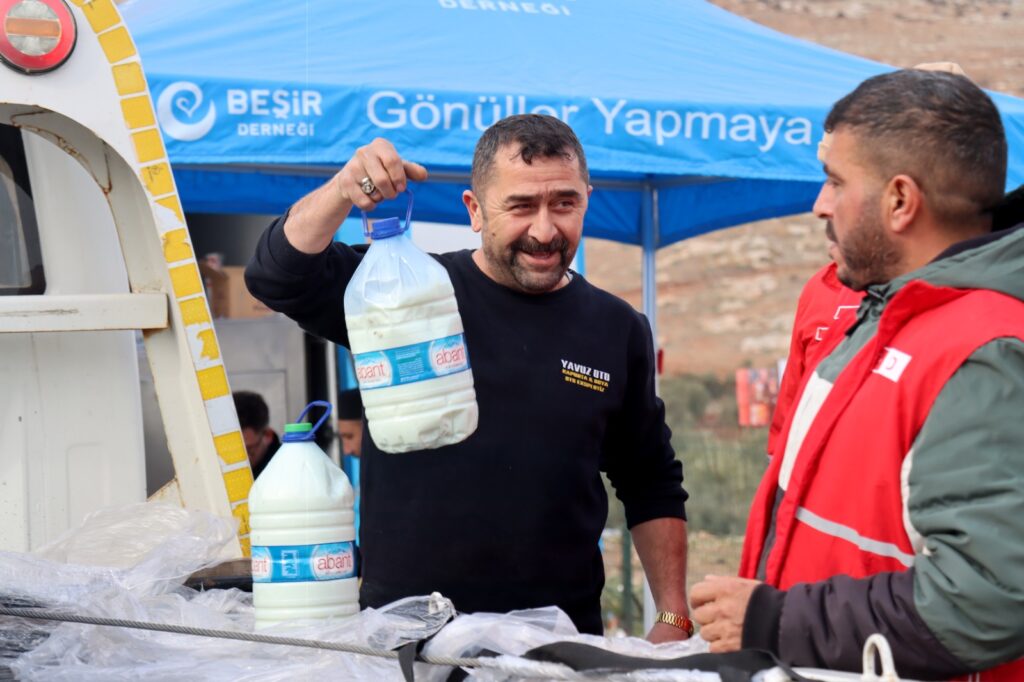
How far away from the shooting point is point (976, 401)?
1789 mm

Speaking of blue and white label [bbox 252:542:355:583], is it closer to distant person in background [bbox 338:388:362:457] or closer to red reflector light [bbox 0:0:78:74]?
red reflector light [bbox 0:0:78:74]

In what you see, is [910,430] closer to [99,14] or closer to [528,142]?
[528,142]

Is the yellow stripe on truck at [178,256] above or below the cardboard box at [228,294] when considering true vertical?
above

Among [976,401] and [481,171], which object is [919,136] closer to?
[976,401]

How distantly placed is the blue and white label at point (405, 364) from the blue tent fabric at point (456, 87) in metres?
2.52

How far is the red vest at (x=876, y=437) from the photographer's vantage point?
1.86 metres

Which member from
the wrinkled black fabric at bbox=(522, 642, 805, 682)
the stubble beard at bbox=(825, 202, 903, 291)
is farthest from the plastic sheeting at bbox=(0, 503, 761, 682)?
the stubble beard at bbox=(825, 202, 903, 291)

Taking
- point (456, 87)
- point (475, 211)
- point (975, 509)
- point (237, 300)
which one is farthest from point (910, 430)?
point (237, 300)

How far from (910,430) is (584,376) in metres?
1.39

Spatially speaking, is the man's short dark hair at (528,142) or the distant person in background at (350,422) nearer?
the man's short dark hair at (528,142)

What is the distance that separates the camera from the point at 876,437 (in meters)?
1.91

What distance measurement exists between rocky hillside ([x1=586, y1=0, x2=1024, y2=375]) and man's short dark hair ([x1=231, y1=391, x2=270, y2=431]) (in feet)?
81.8

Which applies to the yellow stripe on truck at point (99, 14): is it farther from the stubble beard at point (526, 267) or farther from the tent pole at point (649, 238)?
the tent pole at point (649, 238)

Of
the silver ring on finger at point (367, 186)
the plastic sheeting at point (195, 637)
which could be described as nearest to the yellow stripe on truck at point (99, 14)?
the silver ring on finger at point (367, 186)
